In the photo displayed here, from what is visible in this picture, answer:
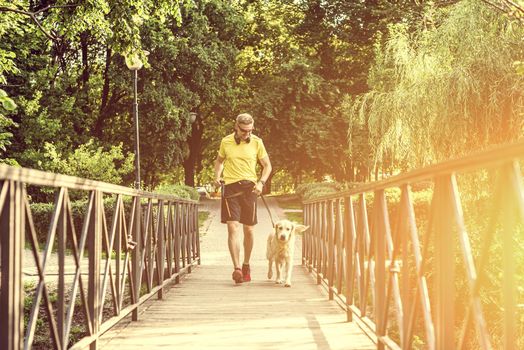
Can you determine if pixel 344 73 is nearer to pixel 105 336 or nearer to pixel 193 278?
pixel 193 278

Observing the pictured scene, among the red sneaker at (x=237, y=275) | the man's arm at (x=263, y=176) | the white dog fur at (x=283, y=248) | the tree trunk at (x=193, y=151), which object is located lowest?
the red sneaker at (x=237, y=275)

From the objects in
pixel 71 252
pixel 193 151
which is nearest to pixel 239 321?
pixel 71 252

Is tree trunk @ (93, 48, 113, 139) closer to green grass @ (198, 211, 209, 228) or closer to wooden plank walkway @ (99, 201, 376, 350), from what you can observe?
green grass @ (198, 211, 209, 228)

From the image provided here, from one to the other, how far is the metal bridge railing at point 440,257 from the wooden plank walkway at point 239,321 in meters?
0.26

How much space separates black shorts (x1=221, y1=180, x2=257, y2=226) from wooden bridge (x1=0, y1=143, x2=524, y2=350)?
0.63m

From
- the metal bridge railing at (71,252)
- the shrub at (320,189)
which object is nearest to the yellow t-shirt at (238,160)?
the metal bridge railing at (71,252)

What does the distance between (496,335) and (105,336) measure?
3.50 meters

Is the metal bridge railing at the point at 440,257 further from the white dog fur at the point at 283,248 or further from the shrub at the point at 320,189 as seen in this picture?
the shrub at the point at 320,189

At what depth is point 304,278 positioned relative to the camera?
973 cm

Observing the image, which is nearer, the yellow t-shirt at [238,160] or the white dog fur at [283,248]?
the yellow t-shirt at [238,160]

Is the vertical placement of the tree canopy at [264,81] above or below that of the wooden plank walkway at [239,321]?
above

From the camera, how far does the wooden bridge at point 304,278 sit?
8.05ft

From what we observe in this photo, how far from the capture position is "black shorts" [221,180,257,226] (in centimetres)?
815

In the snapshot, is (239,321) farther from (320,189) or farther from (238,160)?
(320,189)
